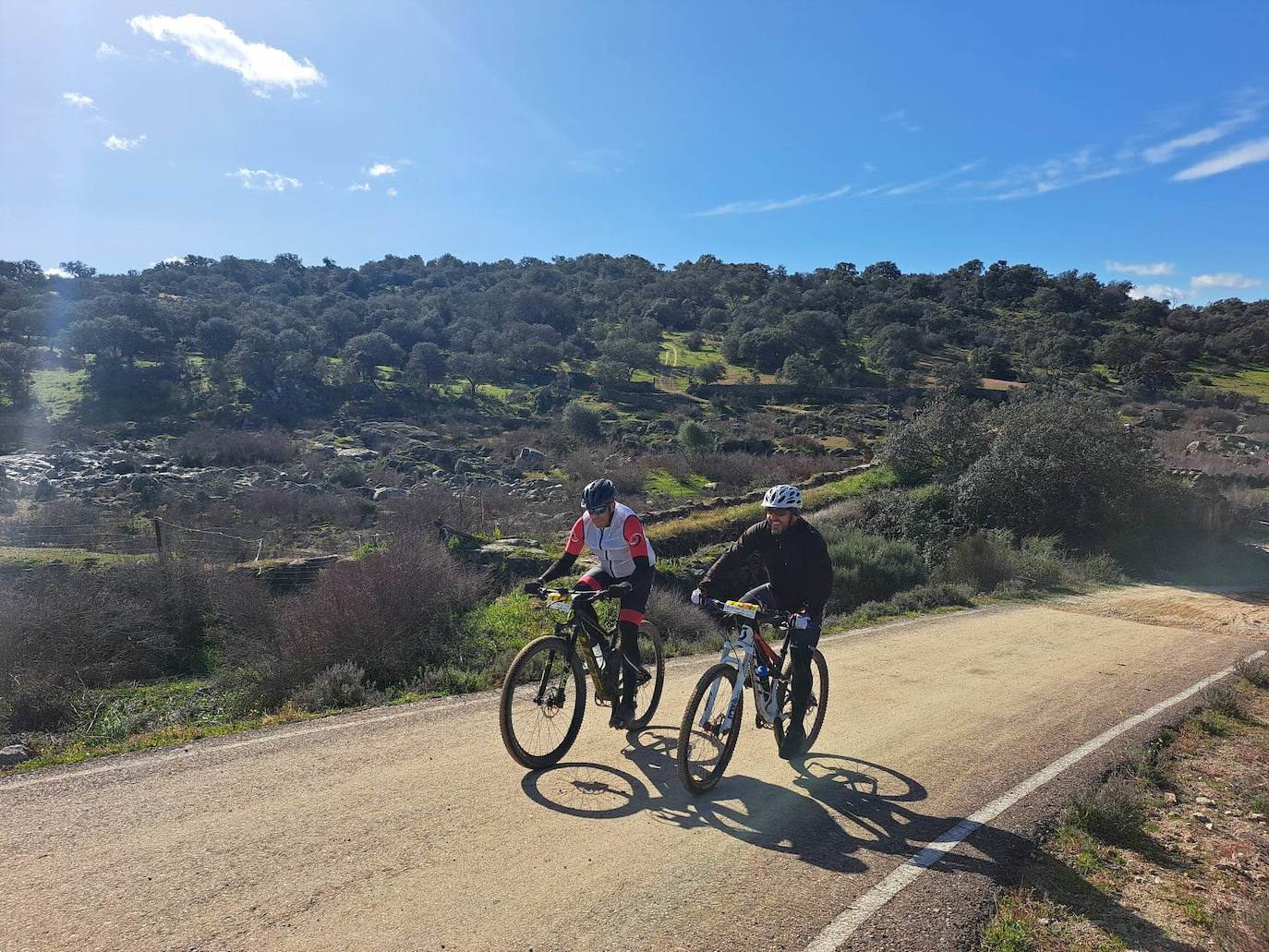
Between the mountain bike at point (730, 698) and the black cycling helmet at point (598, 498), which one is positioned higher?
the black cycling helmet at point (598, 498)

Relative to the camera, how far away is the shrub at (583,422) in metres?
49.3

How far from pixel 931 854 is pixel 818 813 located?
72 cm

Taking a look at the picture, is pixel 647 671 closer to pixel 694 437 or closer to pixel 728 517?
pixel 728 517

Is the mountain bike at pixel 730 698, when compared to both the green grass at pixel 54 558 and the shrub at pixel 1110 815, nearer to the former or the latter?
the shrub at pixel 1110 815

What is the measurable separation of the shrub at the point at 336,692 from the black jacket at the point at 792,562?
400cm

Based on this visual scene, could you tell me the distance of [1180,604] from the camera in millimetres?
13852

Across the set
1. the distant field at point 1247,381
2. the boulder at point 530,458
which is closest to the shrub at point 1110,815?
the boulder at point 530,458

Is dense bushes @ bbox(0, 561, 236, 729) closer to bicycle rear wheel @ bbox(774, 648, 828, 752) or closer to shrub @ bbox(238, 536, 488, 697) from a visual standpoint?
shrub @ bbox(238, 536, 488, 697)

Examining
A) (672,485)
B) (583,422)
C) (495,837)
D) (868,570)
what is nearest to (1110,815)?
(495,837)

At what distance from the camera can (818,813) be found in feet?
15.8

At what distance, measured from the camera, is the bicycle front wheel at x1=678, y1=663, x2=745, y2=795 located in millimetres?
4867

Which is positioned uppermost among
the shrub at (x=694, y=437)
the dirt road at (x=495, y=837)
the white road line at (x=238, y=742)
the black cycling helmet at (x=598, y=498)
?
the shrub at (x=694, y=437)

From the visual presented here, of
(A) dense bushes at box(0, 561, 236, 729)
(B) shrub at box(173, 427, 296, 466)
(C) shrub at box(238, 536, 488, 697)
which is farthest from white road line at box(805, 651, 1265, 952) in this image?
(B) shrub at box(173, 427, 296, 466)

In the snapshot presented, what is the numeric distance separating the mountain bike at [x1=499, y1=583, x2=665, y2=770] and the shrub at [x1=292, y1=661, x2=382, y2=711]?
8.44 ft
